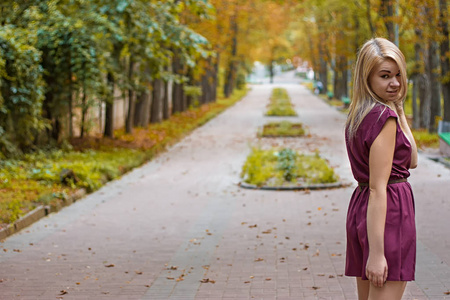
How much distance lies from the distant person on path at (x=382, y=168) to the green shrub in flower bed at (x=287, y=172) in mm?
10361

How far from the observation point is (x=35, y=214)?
1080cm

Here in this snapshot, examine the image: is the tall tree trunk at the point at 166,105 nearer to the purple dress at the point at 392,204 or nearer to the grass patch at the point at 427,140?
the grass patch at the point at 427,140

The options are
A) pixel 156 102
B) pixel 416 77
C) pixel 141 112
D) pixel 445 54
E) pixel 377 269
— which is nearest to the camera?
pixel 377 269

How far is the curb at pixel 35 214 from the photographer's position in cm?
973

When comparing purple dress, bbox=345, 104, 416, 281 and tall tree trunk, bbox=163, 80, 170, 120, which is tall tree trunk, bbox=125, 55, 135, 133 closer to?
tall tree trunk, bbox=163, 80, 170, 120

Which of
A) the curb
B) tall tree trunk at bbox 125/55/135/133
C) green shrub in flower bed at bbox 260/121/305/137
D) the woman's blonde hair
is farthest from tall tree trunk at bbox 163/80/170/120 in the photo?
the woman's blonde hair

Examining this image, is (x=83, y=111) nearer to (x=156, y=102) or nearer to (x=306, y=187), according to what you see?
(x=306, y=187)

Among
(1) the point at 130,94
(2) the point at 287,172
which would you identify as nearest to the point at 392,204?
(2) the point at 287,172

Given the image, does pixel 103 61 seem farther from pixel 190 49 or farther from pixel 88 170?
pixel 88 170

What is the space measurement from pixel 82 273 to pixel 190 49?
12558 mm

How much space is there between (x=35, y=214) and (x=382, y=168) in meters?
8.06

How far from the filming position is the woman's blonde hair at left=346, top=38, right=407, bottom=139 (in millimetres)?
3562

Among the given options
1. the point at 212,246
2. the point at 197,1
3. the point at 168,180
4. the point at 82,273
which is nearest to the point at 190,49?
the point at 197,1

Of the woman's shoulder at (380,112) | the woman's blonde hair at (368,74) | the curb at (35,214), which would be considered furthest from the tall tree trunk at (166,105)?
the woman's shoulder at (380,112)
